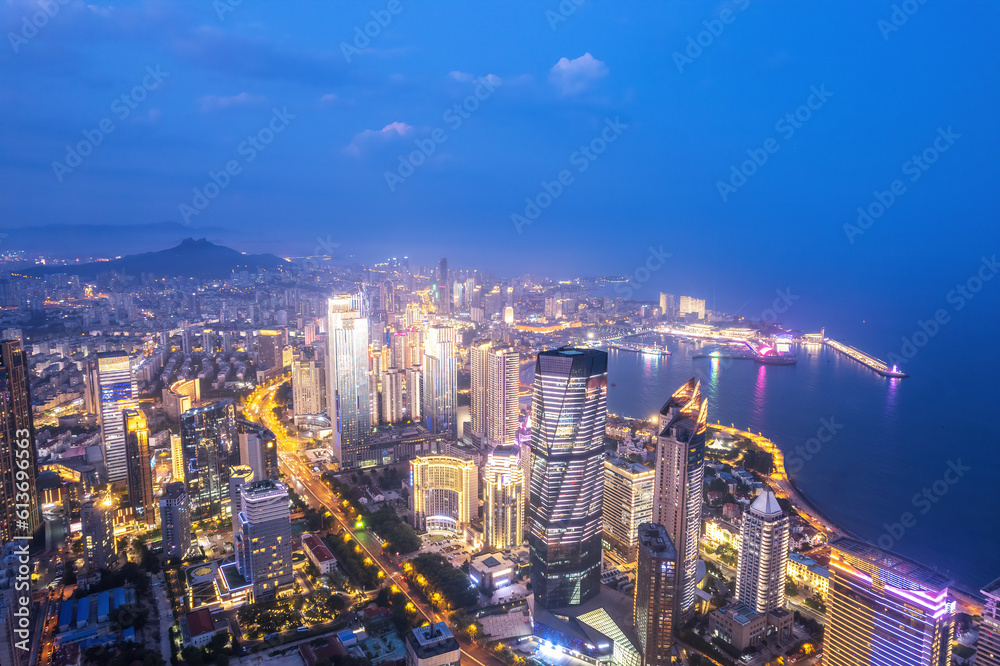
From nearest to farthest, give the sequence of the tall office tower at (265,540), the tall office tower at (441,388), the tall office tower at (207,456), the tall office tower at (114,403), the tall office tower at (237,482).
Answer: the tall office tower at (265,540) < the tall office tower at (237,482) < the tall office tower at (207,456) < the tall office tower at (114,403) < the tall office tower at (441,388)

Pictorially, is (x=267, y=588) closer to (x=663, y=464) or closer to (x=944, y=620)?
(x=663, y=464)

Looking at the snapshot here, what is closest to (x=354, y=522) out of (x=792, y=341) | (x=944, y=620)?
(x=944, y=620)

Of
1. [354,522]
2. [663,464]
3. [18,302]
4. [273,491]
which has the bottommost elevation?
[354,522]

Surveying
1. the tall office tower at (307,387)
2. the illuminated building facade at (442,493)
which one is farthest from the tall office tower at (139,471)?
the tall office tower at (307,387)

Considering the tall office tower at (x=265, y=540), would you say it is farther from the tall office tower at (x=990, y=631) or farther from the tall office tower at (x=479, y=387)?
the tall office tower at (x=990, y=631)

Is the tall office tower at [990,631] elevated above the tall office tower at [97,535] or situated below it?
above

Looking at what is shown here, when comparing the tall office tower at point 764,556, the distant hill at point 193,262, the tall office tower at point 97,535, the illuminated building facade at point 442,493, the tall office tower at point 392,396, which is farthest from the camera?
the distant hill at point 193,262

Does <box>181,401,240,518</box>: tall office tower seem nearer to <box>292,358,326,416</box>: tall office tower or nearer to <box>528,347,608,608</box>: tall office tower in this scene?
<box>292,358,326,416</box>: tall office tower

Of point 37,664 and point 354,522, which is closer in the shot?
point 37,664
